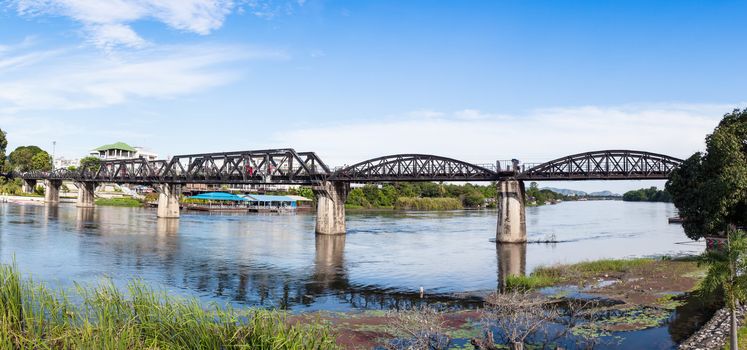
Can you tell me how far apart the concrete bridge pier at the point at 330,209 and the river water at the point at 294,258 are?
2.25 metres

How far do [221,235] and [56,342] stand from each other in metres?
71.5

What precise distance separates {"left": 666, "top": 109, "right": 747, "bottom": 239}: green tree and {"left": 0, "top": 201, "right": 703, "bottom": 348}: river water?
15.0 meters

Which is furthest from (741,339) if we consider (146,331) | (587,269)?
(587,269)

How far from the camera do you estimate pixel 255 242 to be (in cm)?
7756

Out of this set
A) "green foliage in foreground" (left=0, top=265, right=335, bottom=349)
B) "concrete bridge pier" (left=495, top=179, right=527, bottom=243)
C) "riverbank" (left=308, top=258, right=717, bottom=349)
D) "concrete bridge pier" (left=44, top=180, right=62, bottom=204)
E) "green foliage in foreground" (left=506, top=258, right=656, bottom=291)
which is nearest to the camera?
"green foliage in foreground" (left=0, top=265, right=335, bottom=349)

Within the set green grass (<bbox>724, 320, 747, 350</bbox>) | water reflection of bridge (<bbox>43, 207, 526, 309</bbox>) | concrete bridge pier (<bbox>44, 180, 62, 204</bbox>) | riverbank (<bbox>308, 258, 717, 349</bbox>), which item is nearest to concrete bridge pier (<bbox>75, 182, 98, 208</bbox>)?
concrete bridge pier (<bbox>44, 180, 62, 204</bbox>)

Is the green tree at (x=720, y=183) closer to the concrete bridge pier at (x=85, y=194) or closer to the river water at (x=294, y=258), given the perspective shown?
the river water at (x=294, y=258)

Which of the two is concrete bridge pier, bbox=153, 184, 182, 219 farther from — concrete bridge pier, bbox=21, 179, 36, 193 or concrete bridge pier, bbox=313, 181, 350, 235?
concrete bridge pier, bbox=21, 179, 36, 193

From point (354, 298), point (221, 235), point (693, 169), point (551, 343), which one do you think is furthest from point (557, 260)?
point (221, 235)

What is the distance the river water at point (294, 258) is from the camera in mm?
40844

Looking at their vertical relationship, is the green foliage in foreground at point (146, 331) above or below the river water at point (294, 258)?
above

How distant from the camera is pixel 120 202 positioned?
179000 mm

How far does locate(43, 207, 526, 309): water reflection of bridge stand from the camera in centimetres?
3775

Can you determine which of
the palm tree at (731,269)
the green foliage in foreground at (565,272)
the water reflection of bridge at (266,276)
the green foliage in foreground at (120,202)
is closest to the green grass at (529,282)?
the green foliage in foreground at (565,272)
